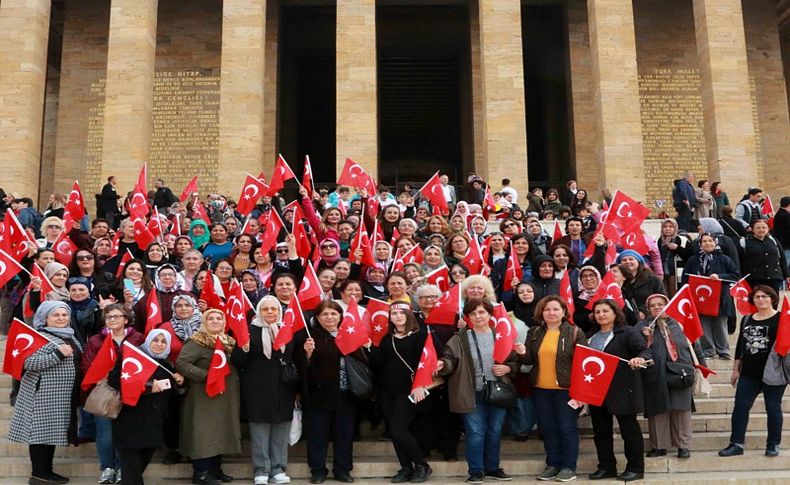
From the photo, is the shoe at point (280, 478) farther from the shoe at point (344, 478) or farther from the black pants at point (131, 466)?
the black pants at point (131, 466)

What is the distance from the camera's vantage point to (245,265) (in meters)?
9.52

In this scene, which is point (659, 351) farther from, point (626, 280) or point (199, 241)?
point (199, 241)

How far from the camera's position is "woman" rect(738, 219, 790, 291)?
35.1ft

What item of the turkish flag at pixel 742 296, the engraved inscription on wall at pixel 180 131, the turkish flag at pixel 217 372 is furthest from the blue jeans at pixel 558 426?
the engraved inscription on wall at pixel 180 131

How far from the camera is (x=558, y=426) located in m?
7.08

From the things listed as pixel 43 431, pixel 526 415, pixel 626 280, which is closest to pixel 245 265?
pixel 43 431

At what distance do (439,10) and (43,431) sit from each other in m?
23.8

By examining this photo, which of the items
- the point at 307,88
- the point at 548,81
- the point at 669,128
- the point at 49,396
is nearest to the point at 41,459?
the point at 49,396

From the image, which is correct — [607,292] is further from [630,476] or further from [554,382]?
[630,476]

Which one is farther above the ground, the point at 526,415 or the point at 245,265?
the point at 245,265

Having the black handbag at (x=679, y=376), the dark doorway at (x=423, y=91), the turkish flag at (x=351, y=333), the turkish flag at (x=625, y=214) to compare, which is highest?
the dark doorway at (x=423, y=91)

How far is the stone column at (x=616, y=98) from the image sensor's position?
67.8 feet

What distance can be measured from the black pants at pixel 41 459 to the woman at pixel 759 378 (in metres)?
6.30

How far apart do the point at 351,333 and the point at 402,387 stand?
69cm
